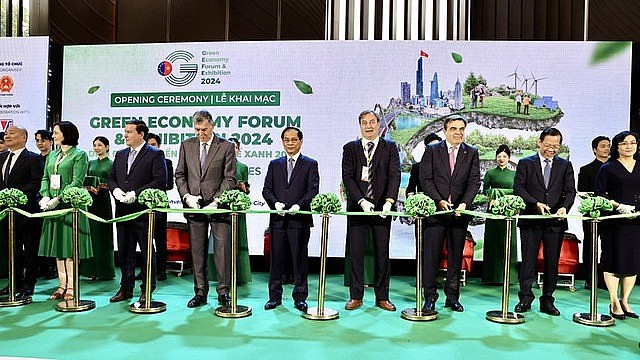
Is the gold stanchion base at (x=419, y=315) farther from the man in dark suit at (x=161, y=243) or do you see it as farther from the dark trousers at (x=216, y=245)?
the man in dark suit at (x=161, y=243)

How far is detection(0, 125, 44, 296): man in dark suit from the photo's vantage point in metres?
4.93

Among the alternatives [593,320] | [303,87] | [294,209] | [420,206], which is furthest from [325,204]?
[303,87]

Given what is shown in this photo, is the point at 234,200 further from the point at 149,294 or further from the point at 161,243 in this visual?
the point at 161,243

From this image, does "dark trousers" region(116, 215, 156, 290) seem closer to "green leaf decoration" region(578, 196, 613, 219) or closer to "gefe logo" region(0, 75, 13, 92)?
"gefe logo" region(0, 75, 13, 92)

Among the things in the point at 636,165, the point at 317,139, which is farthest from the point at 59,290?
the point at 636,165

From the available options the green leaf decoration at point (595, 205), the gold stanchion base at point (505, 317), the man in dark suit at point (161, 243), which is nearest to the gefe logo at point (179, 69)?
the man in dark suit at point (161, 243)

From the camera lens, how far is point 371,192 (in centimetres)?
466

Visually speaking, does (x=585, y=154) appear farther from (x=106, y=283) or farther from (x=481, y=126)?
(x=106, y=283)

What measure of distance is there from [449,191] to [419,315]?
1.04 m

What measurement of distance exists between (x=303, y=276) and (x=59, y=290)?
2235 mm

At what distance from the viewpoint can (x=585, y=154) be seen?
6137 millimetres

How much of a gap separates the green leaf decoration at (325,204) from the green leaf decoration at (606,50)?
3689 mm

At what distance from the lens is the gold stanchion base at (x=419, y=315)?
4281 millimetres

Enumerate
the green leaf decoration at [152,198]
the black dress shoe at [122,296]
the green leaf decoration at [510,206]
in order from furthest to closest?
Answer: the black dress shoe at [122,296] < the green leaf decoration at [152,198] < the green leaf decoration at [510,206]
